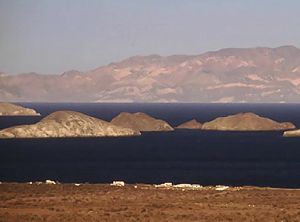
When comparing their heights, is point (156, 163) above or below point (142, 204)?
above

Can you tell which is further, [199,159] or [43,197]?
[199,159]

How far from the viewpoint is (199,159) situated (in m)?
155

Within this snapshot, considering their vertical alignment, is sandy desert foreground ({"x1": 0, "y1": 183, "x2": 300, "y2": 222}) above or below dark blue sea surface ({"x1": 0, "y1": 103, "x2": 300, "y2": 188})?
below

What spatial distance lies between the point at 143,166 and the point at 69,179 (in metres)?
26.7

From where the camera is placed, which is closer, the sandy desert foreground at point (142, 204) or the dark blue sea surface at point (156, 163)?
the sandy desert foreground at point (142, 204)

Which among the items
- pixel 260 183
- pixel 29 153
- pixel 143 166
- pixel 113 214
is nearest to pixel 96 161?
pixel 143 166

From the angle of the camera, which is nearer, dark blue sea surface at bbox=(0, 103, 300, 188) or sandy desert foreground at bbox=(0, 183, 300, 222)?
sandy desert foreground at bbox=(0, 183, 300, 222)

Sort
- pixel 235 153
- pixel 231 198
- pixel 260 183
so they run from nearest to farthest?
pixel 231 198
pixel 260 183
pixel 235 153

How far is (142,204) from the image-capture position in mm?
68438

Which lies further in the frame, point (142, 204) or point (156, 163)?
point (156, 163)

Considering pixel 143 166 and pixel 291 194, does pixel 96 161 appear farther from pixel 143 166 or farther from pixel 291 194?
pixel 291 194

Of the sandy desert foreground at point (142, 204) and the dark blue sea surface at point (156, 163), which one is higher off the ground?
the dark blue sea surface at point (156, 163)

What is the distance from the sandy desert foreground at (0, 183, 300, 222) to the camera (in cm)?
6184

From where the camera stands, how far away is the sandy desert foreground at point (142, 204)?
6184cm
